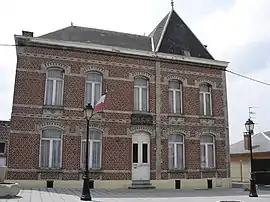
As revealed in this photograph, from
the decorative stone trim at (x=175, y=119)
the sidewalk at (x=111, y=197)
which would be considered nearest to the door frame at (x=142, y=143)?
the decorative stone trim at (x=175, y=119)

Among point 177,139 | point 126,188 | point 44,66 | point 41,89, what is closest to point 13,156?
point 41,89

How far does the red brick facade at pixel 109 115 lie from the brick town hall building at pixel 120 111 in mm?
48

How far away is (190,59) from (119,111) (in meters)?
5.25

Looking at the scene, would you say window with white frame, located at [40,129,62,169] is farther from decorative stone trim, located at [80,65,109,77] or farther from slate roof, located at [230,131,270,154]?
slate roof, located at [230,131,270,154]

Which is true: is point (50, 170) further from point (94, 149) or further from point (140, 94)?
point (140, 94)

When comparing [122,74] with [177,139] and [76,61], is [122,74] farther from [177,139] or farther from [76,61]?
[177,139]

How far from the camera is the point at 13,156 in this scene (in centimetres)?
1529

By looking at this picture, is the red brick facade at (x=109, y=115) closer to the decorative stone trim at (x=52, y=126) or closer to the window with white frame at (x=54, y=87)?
the decorative stone trim at (x=52, y=126)

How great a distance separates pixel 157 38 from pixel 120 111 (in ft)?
18.3

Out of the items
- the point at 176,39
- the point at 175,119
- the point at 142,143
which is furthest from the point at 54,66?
the point at 176,39

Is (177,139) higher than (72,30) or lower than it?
lower

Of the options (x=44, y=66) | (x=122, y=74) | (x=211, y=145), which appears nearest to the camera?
(x=44, y=66)

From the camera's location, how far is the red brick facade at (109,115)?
15695 mm

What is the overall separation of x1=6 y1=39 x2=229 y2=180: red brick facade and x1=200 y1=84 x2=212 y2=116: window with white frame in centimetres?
24
